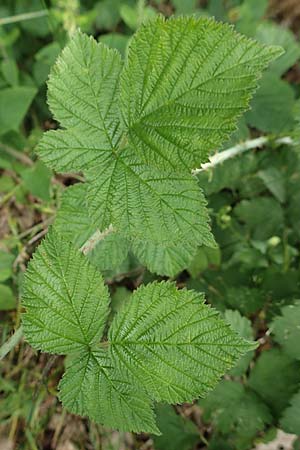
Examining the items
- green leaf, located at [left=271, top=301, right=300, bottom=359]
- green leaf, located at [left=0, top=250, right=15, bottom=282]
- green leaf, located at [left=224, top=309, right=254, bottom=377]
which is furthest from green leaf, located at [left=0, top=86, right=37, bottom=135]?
green leaf, located at [left=271, top=301, right=300, bottom=359]

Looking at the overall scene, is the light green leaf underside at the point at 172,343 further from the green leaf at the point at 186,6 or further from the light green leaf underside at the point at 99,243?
the green leaf at the point at 186,6

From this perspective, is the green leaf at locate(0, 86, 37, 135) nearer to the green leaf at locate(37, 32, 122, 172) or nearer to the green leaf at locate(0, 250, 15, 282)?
the green leaf at locate(0, 250, 15, 282)

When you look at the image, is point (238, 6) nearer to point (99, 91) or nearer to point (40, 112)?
point (40, 112)

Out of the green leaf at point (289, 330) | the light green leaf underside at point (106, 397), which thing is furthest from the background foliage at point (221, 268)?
the light green leaf underside at point (106, 397)

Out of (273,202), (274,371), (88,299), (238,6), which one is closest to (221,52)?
(88,299)

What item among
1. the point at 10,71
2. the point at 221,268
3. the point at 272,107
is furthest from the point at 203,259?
the point at 10,71

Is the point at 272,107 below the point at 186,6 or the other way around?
below

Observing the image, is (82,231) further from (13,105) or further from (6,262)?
(13,105)

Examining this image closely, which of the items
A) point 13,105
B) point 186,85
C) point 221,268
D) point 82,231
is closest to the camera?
point 186,85
